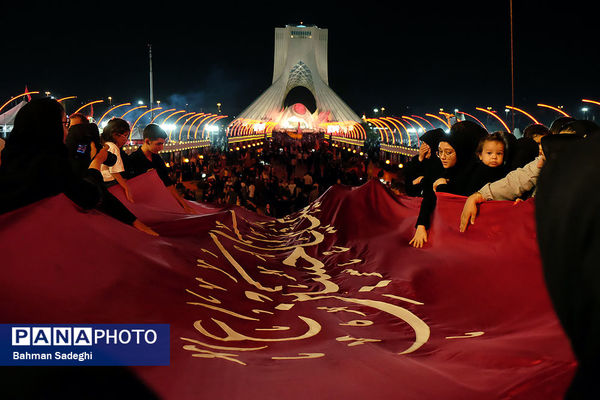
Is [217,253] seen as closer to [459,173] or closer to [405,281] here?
[405,281]

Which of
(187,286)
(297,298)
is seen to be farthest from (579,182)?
(297,298)

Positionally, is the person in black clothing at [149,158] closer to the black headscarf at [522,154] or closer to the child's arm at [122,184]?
the child's arm at [122,184]

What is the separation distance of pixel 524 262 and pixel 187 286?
6.58 feet

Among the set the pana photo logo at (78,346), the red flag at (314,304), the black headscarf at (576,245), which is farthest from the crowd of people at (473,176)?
the pana photo logo at (78,346)

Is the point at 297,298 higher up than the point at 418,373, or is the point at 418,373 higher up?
the point at 418,373

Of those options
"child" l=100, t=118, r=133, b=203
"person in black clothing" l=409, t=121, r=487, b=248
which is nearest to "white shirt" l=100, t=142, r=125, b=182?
"child" l=100, t=118, r=133, b=203

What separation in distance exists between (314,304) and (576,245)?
2.91 meters

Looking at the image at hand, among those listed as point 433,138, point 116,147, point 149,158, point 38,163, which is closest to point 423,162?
point 433,138

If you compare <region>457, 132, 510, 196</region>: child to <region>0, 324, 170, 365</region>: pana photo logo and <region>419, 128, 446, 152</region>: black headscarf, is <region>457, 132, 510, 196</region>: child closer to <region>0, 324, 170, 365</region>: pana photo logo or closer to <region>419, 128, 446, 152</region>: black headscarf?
<region>419, 128, 446, 152</region>: black headscarf

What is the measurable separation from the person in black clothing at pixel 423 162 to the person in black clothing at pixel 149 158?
106 inches

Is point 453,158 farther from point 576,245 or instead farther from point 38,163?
point 576,245

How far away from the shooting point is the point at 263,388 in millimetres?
1955

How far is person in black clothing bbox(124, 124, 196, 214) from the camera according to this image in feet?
18.3

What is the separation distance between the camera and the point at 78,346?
2.01 m
